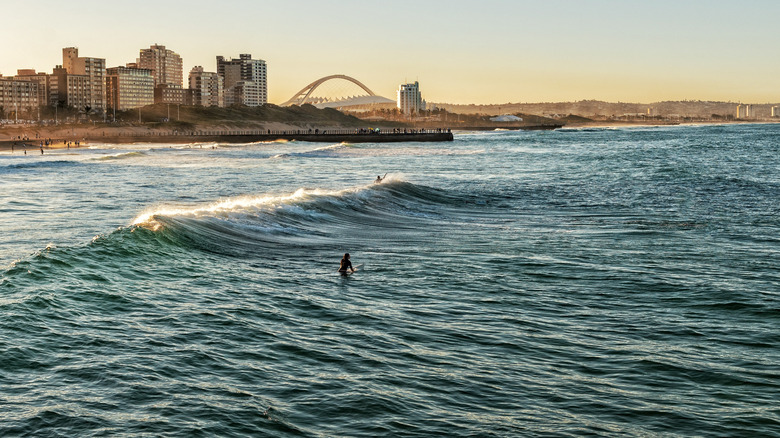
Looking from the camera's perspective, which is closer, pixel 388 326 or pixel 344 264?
pixel 388 326

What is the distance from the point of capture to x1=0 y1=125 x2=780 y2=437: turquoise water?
36.7 ft

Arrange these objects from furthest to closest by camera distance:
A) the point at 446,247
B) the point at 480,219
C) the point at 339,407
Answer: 1. the point at 480,219
2. the point at 446,247
3. the point at 339,407

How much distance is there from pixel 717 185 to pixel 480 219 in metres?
25.8

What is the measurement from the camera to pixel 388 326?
15898 millimetres

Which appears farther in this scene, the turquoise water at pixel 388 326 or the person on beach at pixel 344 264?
the person on beach at pixel 344 264

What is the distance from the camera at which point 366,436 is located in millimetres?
10430

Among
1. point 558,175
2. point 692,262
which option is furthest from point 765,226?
point 558,175

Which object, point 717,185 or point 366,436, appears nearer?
point 366,436

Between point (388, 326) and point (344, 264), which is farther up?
point (344, 264)

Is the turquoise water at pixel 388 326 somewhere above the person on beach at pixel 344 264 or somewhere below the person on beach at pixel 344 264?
below

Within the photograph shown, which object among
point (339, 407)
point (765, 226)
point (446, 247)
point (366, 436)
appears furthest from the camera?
point (765, 226)

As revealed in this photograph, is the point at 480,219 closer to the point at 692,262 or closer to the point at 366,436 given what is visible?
the point at 692,262

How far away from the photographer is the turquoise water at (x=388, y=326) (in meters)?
11.2

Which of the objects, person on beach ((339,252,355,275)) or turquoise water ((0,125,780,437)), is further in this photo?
person on beach ((339,252,355,275))
